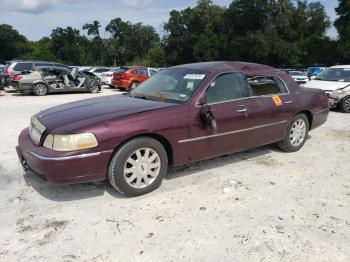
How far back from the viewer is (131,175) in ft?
14.6

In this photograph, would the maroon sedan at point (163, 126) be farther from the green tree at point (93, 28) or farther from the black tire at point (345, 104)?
the green tree at point (93, 28)

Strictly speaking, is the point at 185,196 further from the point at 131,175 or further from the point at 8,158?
the point at 8,158

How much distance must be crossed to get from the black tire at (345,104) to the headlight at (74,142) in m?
9.29

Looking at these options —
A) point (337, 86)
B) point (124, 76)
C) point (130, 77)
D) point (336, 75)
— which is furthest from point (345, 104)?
point (124, 76)

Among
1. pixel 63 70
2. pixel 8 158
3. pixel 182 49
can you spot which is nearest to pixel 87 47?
pixel 182 49

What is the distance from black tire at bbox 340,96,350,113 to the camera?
11266mm

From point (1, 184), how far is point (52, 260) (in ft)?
6.94

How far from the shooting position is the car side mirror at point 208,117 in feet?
16.0

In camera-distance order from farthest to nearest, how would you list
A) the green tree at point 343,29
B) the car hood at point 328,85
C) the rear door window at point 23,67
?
the green tree at point 343,29
the rear door window at point 23,67
the car hood at point 328,85

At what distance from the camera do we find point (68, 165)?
4.01 meters

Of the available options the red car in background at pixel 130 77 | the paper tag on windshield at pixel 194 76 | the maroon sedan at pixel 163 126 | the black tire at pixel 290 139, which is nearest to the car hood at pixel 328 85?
the black tire at pixel 290 139

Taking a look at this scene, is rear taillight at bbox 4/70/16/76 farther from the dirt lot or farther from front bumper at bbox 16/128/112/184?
front bumper at bbox 16/128/112/184

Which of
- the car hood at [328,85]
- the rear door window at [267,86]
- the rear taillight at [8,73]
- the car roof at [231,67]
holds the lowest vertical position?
the rear taillight at [8,73]

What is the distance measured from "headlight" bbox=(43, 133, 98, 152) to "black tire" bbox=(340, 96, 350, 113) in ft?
30.5
